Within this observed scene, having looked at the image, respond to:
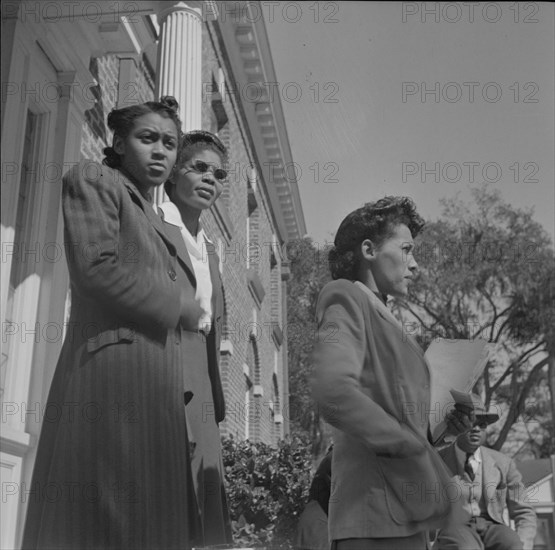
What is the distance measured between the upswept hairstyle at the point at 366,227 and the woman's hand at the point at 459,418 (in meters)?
0.44

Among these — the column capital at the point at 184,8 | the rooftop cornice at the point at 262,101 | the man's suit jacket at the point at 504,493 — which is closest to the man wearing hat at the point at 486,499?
the man's suit jacket at the point at 504,493

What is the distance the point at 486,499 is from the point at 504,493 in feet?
0.82

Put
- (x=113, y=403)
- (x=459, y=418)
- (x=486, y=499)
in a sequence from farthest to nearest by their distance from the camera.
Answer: (x=486, y=499), (x=459, y=418), (x=113, y=403)

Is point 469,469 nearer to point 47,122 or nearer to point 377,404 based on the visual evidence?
point 377,404

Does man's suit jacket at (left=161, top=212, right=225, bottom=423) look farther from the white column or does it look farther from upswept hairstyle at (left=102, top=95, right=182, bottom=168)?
the white column

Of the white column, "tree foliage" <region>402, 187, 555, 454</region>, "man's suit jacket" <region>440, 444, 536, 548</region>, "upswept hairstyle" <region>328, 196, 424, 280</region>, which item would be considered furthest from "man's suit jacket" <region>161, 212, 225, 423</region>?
"tree foliage" <region>402, 187, 555, 454</region>

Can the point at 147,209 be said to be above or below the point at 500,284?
below

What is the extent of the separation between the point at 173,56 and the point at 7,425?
2.98m

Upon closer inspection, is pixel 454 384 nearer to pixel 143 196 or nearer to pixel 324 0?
pixel 143 196

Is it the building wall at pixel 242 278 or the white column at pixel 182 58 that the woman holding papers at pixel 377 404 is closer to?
the white column at pixel 182 58

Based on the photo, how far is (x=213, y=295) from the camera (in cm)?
219

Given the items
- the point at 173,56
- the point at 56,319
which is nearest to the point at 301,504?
the point at 56,319

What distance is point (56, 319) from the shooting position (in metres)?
5.61

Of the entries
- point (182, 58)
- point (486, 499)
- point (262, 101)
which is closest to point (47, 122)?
point (182, 58)
